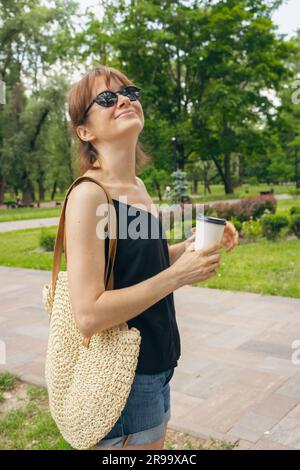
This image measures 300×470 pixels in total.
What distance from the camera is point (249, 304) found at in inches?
239

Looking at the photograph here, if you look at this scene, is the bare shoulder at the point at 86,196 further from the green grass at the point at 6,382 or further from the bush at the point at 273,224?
the bush at the point at 273,224

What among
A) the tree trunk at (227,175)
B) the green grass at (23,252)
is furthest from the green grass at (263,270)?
the tree trunk at (227,175)

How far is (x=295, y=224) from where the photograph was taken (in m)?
11.2

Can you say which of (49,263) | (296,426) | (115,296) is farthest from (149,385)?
(49,263)

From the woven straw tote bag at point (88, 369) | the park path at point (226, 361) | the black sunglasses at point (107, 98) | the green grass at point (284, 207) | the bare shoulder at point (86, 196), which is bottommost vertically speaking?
the park path at point (226, 361)

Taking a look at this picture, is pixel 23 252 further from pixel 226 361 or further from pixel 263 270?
pixel 226 361

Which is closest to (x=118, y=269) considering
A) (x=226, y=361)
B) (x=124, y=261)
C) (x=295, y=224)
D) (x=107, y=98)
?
(x=124, y=261)

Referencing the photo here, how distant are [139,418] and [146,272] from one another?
454 millimetres

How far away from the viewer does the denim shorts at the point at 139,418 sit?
1.44 m

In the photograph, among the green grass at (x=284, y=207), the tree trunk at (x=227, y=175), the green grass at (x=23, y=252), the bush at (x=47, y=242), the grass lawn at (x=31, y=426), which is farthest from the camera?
the tree trunk at (x=227, y=175)

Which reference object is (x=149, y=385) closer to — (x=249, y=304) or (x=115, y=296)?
(x=115, y=296)

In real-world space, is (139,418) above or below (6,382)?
above

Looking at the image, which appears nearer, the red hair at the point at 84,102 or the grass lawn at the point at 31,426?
the red hair at the point at 84,102

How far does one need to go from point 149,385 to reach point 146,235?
1.53 ft
